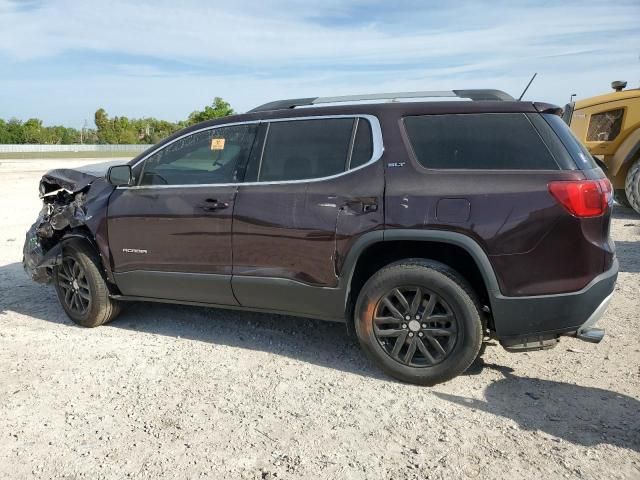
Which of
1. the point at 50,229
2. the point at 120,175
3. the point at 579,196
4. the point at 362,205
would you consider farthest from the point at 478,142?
the point at 50,229

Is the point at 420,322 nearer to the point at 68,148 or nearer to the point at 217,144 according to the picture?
the point at 217,144

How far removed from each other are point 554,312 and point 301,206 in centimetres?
175

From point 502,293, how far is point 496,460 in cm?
101

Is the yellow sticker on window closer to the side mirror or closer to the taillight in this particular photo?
the side mirror

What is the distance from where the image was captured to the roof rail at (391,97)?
12.3ft

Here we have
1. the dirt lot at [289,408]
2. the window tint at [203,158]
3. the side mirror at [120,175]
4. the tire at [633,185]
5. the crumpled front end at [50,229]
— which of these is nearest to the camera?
the dirt lot at [289,408]

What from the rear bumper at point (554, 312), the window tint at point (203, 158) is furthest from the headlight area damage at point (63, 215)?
Result: the rear bumper at point (554, 312)

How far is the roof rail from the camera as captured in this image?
3742 mm

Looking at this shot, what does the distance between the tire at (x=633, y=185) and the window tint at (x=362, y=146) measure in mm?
7545

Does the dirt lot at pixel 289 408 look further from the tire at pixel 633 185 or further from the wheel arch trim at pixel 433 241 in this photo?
the tire at pixel 633 185

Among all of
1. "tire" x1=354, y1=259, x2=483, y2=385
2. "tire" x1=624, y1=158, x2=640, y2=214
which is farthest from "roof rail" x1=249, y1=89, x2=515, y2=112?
"tire" x1=624, y1=158, x2=640, y2=214

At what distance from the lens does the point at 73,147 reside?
7000 centimetres

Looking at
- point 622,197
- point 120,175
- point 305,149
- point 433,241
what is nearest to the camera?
point 433,241

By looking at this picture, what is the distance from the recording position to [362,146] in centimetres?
376
